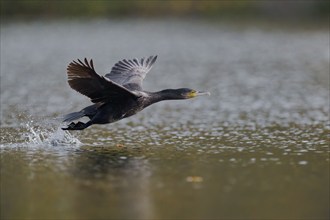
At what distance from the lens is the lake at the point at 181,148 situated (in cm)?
→ 936

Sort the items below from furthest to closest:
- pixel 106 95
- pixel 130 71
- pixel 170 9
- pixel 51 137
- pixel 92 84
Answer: pixel 170 9, pixel 130 71, pixel 51 137, pixel 106 95, pixel 92 84

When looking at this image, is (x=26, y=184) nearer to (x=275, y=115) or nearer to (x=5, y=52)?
(x=275, y=115)

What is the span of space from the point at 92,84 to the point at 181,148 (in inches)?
71.3

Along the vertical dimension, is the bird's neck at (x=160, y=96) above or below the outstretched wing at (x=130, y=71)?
below

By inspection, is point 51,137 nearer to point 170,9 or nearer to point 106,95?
point 106,95

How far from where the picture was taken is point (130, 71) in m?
14.3

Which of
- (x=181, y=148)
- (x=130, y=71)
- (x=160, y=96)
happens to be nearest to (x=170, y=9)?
(x=130, y=71)

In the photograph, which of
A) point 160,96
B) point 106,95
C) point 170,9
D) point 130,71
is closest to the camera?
point 106,95

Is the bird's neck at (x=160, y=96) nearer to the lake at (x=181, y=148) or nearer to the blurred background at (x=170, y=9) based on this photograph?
the lake at (x=181, y=148)

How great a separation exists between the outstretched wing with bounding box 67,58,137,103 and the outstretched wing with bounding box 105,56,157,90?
124cm

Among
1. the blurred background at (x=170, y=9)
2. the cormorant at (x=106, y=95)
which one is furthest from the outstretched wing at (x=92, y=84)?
the blurred background at (x=170, y=9)

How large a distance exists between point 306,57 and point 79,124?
17.1m

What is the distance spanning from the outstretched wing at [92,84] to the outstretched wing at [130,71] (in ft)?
4.08

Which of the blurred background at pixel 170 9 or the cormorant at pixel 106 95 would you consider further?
the blurred background at pixel 170 9
